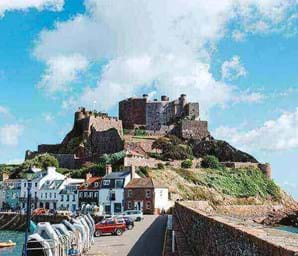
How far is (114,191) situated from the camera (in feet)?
198

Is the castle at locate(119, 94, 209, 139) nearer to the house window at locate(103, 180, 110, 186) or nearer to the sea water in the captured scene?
the house window at locate(103, 180, 110, 186)

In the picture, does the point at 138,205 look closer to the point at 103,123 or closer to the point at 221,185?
the point at 221,185

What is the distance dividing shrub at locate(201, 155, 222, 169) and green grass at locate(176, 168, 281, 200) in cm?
124

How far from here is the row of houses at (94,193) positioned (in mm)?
58531

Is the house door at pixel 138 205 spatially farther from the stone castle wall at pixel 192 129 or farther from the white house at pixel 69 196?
the stone castle wall at pixel 192 129

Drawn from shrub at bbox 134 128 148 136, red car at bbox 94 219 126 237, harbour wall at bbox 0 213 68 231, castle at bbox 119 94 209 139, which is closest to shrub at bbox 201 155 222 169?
shrub at bbox 134 128 148 136

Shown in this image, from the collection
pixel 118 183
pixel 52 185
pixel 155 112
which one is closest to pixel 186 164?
pixel 52 185

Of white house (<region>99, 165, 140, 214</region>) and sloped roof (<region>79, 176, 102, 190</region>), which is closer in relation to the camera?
white house (<region>99, 165, 140, 214</region>)

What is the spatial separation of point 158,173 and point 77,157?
19321 mm

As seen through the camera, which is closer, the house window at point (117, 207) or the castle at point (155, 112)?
the house window at point (117, 207)

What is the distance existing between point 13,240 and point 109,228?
1897 cm

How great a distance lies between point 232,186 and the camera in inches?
3324

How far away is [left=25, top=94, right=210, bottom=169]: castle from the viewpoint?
87.8m

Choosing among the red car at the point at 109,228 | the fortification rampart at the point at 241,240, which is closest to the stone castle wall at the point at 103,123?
the red car at the point at 109,228
